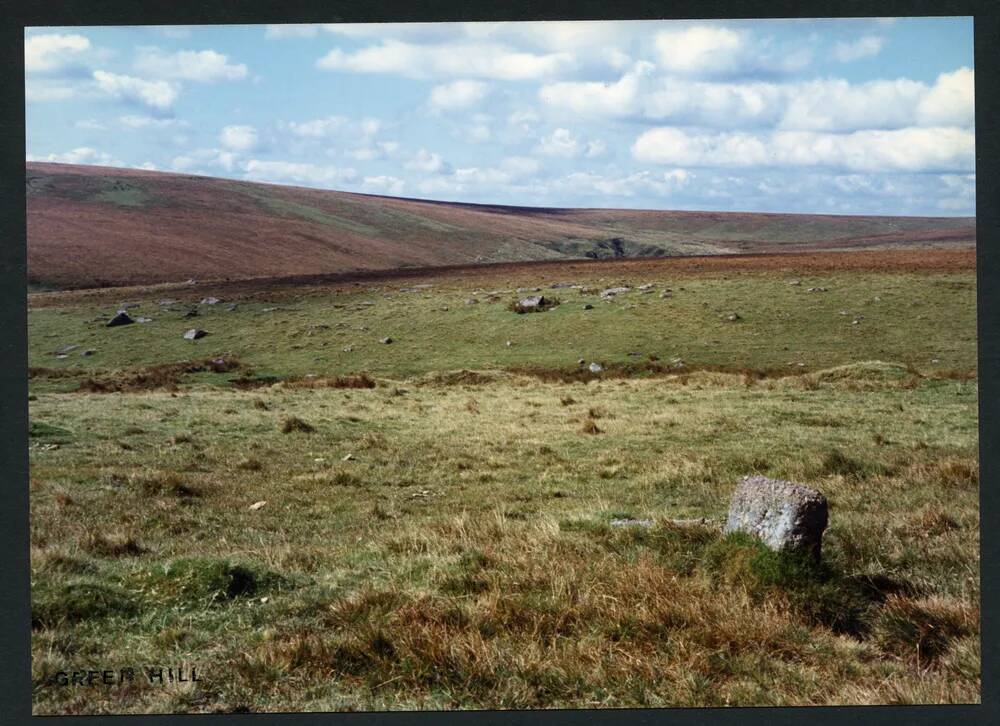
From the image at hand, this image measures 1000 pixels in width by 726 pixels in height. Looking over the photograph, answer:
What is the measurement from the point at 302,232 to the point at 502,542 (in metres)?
93.3

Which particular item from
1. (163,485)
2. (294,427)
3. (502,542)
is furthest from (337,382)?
(502,542)

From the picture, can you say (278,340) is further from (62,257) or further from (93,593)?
(62,257)

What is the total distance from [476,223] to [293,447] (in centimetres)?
12081

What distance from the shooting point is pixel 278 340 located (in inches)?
1486

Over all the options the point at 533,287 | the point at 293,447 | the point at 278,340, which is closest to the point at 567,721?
the point at 293,447

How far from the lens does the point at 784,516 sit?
7.07m

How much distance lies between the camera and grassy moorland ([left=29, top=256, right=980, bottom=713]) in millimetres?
5965

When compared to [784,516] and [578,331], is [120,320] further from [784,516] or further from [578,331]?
[784,516]

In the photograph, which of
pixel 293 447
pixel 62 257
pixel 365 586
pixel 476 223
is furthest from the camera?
pixel 476 223

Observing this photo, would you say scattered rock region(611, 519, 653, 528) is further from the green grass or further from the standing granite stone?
the green grass

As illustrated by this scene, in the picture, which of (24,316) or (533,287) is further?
(533,287)

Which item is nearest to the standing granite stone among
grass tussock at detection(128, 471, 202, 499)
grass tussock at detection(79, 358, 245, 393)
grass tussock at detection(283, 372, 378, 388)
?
grass tussock at detection(128, 471, 202, 499)

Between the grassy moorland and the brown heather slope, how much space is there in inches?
1683

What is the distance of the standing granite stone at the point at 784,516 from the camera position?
6969 millimetres
